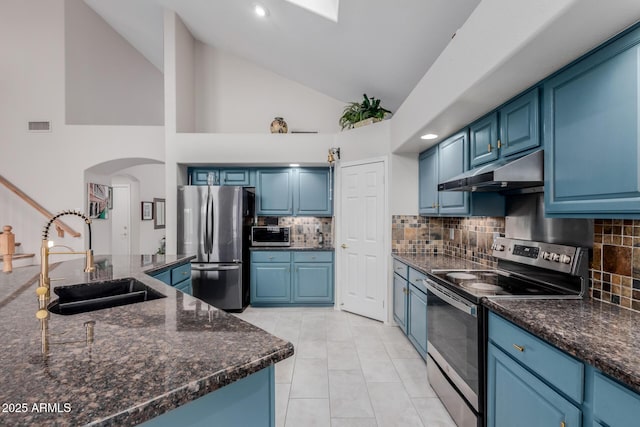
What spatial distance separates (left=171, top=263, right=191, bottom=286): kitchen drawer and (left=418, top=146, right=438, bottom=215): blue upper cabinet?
8.33 ft

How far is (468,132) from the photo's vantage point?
2.36 m

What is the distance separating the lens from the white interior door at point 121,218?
21.8 feet

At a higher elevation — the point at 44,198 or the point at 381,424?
the point at 44,198

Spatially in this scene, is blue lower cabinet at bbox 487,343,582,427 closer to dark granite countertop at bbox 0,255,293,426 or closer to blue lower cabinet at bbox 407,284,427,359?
blue lower cabinet at bbox 407,284,427,359

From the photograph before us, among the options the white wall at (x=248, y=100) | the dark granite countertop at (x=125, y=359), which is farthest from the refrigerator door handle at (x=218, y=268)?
the dark granite countertop at (x=125, y=359)

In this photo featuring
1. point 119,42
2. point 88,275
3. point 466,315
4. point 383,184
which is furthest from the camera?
point 119,42

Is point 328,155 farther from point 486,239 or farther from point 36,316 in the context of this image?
point 36,316

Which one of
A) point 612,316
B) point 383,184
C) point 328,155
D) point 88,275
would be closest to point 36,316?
point 88,275

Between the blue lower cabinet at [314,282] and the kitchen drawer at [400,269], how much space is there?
107cm

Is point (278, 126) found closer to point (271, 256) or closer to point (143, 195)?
point (271, 256)

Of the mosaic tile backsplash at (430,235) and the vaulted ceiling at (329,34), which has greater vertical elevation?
the vaulted ceiling at (329,34)

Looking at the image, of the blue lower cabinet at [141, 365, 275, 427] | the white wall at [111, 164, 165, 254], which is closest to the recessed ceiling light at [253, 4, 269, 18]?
the blue lower cabinet at [141, 365, 275, 427]

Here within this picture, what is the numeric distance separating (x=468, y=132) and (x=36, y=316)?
2810 mm

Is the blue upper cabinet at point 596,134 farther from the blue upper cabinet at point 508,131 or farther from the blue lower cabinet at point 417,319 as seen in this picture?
the blue lower cabinet at point 417,319
